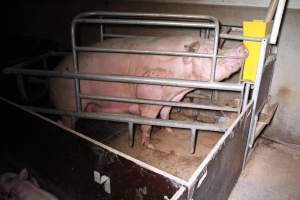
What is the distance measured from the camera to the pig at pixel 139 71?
2668 mm

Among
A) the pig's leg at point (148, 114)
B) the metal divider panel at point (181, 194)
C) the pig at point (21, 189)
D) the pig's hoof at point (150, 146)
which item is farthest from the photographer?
the pig's hoof at point (150, 146)

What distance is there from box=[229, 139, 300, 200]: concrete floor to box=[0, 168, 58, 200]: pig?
1624 mm

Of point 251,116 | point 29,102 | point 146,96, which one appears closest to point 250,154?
point 251,116

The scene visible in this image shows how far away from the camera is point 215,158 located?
54.2 inches

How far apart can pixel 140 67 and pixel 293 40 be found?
1796mm

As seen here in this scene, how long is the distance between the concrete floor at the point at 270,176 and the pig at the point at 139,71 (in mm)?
1009

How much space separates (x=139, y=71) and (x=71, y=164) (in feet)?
4.38

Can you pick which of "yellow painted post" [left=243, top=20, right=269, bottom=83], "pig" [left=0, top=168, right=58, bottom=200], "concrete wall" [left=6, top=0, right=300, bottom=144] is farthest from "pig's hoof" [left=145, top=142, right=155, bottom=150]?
"concrete wall" [left=6, top=0, right=300, bottom=144]

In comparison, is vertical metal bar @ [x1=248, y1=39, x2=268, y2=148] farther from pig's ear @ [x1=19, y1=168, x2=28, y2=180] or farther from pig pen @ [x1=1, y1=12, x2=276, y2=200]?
pig's ear @ [x1=19, y1=168, x2=28, y2=180]

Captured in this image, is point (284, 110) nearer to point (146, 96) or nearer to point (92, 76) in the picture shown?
point (146, 96)

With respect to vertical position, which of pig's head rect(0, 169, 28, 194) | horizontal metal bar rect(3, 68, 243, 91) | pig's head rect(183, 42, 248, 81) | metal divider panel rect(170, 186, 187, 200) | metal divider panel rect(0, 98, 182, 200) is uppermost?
pig's head rect(183, 42, 248, 81)

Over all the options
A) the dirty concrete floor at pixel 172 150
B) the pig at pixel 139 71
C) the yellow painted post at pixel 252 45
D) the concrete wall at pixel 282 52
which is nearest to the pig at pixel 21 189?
the pig at pixel 139 71

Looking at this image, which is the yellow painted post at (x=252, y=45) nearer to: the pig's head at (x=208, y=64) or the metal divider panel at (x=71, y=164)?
the pig's head at (x=208, y=64)

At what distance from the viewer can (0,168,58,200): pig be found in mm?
2070
